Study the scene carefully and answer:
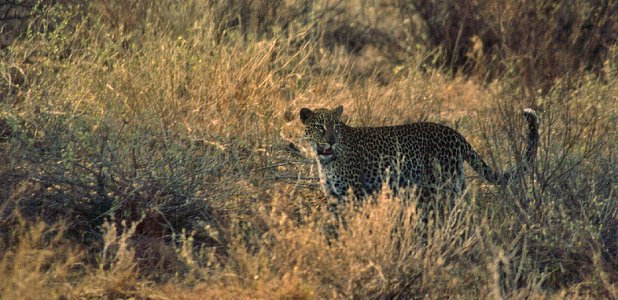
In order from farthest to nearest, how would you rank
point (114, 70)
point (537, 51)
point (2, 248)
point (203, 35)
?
point (537, 51)
point (203, 35)
point (114, 70)
point (2, 248)

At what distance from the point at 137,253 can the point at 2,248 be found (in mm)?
759

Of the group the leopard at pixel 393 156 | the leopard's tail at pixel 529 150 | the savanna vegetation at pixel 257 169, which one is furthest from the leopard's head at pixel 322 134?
the leopard's tail at pixel 529 150

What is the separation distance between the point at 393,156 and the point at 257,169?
0.95 m

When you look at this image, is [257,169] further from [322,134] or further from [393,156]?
[393,156]

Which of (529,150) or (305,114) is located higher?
(305,114)

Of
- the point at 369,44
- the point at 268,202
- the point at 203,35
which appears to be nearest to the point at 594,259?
the point at 268,202

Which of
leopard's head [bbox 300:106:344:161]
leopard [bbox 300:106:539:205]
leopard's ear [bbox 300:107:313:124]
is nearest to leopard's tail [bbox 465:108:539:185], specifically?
leopard [bbox 300:106:539:205]

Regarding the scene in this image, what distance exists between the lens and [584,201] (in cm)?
640

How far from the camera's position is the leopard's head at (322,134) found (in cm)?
648

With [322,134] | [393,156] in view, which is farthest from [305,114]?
[393,156]

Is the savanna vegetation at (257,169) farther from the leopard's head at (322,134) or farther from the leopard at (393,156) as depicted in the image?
the leopard's head at (322,134)

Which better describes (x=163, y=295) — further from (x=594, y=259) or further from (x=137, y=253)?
(x=594, y=259)

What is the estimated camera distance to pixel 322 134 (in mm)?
6484

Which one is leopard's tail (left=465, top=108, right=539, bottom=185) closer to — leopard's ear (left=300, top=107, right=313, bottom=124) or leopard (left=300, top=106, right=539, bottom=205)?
leopard (left=300, top=106, right=539, bottom=205)
